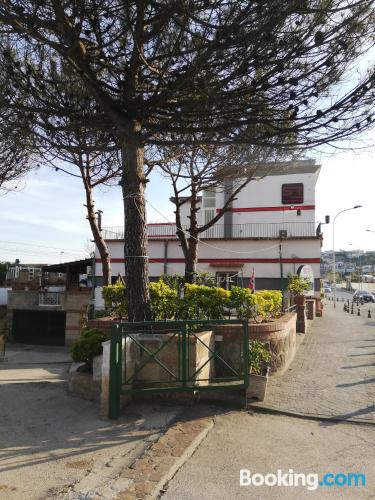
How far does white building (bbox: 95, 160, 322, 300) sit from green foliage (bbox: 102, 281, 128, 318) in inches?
512

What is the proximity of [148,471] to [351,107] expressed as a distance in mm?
5692

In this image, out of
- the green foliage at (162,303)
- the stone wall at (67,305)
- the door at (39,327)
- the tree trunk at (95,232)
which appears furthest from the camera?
the door at (39,327)

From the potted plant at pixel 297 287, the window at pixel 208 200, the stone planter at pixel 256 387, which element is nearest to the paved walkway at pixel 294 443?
the stone planter at pixel 256 387

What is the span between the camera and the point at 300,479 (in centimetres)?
422

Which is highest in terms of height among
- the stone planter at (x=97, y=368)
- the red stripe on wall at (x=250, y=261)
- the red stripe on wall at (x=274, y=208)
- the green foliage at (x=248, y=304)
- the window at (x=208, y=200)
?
the window at (x=208, y=200)

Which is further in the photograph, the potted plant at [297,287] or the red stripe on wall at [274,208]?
the red stripe on wall at [274,208]

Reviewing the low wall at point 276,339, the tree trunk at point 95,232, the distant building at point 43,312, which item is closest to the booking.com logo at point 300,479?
the low wall at point 276,339

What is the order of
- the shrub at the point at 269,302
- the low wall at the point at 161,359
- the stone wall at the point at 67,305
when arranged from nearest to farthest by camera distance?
the low wall at the point at 161,359
the shrub at the point at 269,302
the stone wall at the point at 67,305

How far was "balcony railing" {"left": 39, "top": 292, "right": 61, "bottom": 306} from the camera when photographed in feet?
64.0

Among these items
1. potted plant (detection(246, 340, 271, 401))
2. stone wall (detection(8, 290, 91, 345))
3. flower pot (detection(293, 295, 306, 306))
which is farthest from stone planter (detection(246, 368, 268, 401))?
stone wall (detection(8, 290, 91, 345))

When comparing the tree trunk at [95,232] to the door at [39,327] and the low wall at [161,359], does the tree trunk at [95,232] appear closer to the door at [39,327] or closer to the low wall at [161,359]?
the door at [39,327]

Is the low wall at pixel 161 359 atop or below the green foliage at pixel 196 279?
below

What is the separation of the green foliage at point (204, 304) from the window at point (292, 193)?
59.8ft

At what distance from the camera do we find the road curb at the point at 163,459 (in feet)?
12.7
